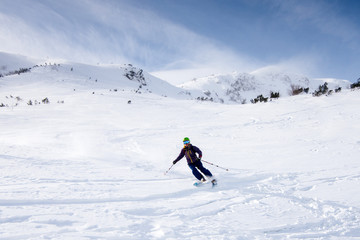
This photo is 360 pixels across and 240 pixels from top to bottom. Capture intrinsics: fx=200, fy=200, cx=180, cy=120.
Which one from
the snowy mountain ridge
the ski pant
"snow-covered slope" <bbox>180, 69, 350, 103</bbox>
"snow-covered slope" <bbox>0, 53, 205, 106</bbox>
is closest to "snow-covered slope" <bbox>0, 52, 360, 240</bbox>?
the ski pant

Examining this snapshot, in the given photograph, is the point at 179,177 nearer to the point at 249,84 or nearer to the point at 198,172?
the point at 198,172

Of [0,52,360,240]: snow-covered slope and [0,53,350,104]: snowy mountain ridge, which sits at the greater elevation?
[0,53,350,104]: snowy mountain ridge

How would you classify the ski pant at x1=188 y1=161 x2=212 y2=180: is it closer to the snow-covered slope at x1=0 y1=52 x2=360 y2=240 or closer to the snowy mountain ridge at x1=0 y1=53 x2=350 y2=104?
the snow-covered slope at x1=0 y1=52 x2=360 y2=240

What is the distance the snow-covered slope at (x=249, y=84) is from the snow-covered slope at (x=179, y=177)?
125m

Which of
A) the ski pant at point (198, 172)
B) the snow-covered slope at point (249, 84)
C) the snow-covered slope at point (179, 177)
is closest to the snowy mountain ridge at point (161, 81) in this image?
the snow-covered slope at point (249, 84)

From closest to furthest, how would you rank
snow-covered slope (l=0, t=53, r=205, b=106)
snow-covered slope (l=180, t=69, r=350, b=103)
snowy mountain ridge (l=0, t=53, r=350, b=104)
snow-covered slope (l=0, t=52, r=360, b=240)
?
snow-covered slope (l=0, t=52, r=360, b=240), snow-covered slope (l=0, t=53, r=205, b=106), snowy mountain ridge (l=0, t=53, r=350, b=104), snow-covered slope (l=180, t=69, r=350, b=103)

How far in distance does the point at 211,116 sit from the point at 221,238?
10640mm

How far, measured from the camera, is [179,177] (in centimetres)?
578

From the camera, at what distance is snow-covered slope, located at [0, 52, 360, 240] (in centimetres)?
317

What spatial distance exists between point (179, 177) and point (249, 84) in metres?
175

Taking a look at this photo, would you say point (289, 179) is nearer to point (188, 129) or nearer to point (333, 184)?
point (333, 184)

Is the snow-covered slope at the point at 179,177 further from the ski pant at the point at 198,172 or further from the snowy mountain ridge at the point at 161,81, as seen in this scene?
the snowy mountain ridge at the point at 161,81

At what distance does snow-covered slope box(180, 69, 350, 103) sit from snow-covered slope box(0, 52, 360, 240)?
12510 cm

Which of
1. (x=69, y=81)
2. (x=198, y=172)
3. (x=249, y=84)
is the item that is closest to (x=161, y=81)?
(x=69, y=81)
